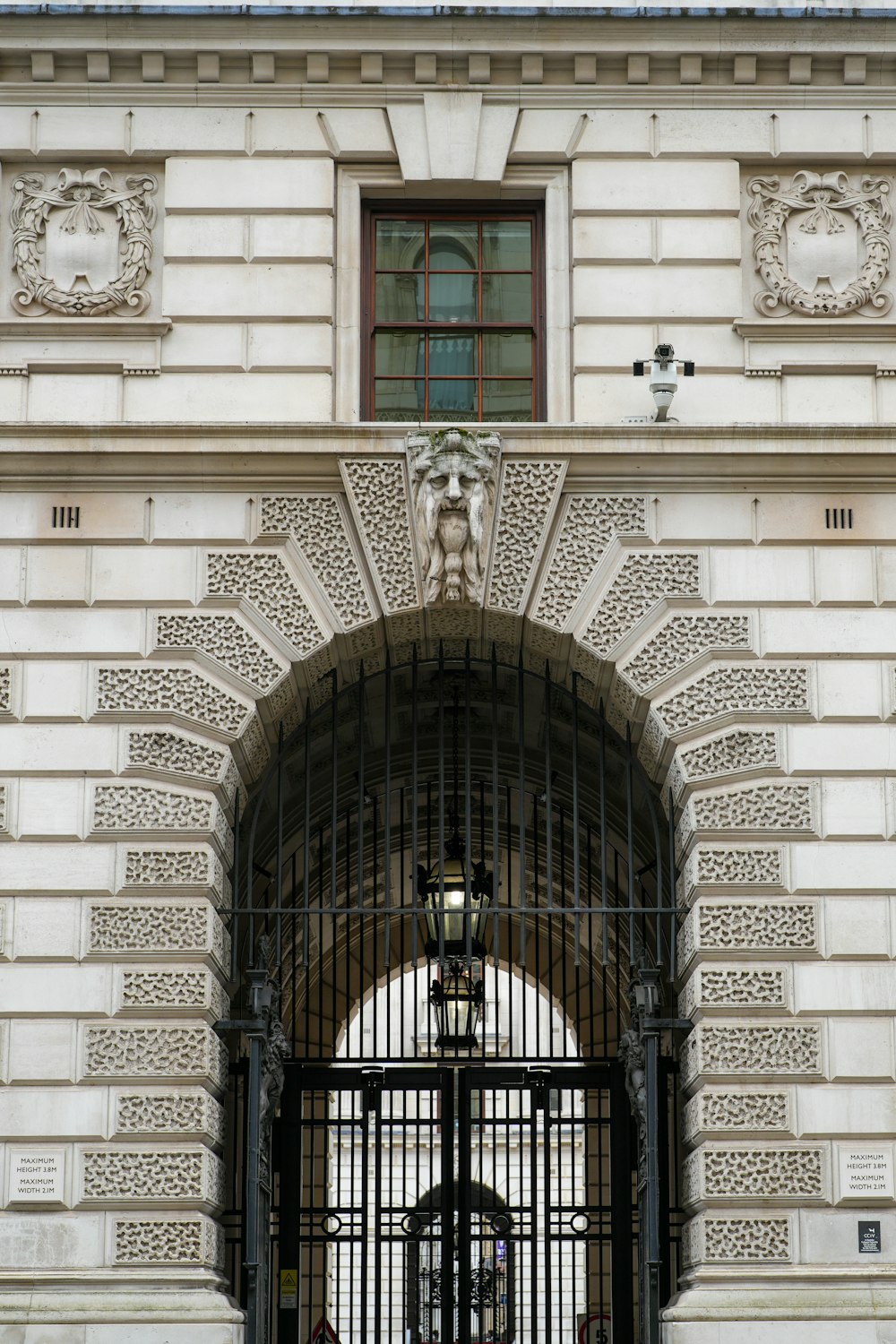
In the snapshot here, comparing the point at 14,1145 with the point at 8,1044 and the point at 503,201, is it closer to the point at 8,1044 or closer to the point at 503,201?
the point at 8,1044

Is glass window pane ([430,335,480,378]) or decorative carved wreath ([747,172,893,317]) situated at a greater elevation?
decorative carved wreath ([747,172,893,317])

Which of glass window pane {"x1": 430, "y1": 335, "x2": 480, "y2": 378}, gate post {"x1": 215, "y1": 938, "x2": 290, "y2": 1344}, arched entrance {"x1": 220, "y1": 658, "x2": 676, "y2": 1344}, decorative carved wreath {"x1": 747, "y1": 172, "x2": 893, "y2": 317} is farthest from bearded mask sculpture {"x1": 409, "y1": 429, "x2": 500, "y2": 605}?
gate post {"x1": 215, "y1": 938, "x2": 290, "y2": 1344}

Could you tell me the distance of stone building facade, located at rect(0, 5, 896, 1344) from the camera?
14.5 meters

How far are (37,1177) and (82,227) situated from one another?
26.2 feet

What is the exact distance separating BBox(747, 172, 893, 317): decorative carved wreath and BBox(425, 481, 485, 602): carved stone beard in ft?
10.5

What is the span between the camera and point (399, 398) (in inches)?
654

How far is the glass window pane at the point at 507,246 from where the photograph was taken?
16.9m

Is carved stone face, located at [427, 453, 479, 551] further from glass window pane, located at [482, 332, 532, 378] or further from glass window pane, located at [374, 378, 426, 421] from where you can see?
glass window pane, located at [482, 332, 532, 378]

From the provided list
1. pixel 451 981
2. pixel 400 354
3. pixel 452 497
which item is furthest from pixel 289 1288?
pixel 400 354

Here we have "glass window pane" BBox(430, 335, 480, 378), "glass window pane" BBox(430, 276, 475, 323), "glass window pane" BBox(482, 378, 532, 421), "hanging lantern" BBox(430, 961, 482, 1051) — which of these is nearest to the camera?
"glass window pane" BBox(482, 378, 532, 421)

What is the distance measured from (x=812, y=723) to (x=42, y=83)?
8.69 meters

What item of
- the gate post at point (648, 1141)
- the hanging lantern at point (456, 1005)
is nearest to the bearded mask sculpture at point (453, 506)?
the gate post at point (648, 1141)

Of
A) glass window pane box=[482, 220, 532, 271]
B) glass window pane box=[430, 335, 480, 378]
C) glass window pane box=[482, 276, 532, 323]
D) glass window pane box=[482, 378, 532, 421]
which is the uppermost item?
glass window pane box=[482, 220, 532, 271]

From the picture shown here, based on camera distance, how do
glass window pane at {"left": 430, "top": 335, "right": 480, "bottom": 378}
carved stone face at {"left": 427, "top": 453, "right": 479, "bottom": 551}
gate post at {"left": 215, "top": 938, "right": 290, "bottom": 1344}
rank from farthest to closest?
glass window pane at {"left": 430, "top": 335, "right": 480, "bottom": 378} → carved stone face at {"left": 427, "top": 453, "right": 479, "bottom": 551} → gate post at {"left": 215, "top": 938, "right": 290, "bottom": 1344}
